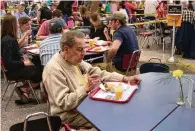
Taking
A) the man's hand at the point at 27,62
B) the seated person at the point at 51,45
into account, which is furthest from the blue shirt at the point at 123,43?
the man's hand at the point at 27,62

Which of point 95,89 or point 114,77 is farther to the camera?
point 114,77

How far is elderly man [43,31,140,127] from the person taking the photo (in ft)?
7.37

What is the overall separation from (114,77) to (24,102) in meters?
2.08

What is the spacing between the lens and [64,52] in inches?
95.0

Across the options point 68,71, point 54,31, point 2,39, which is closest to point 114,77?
point 68,71

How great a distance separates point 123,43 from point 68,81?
1.93 metres

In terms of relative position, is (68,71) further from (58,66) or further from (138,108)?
(138,108)

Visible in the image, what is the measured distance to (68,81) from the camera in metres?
2.37

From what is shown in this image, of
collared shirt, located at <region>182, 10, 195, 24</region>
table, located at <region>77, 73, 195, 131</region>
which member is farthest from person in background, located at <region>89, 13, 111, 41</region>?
table, located at <region>77, 73, 195, 131</region>

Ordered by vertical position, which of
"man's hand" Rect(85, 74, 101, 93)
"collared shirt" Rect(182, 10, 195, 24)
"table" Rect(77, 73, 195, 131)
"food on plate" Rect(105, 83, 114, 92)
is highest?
"collared shirt" Rect(182, 10, 195, 24)

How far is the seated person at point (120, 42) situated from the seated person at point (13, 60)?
1.11 metres

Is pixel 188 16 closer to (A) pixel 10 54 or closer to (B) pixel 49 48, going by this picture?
(B) pixel 49 48

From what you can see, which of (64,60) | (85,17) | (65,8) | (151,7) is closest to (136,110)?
(64,60)

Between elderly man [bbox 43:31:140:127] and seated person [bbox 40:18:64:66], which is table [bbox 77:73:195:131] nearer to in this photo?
elderly man [bbox 43:31:140:127]
